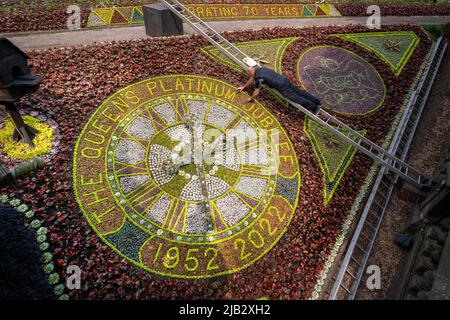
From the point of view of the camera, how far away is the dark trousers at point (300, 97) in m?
12.5

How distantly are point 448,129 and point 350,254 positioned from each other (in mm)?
9204

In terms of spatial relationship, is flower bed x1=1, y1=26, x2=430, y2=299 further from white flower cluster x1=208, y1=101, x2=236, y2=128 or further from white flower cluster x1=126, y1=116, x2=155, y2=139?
white flower cluster x1=126, y1=116, x2=155, y2=139

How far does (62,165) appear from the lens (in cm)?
947

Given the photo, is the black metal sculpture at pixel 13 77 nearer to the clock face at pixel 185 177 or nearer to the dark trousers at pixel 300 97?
the clock face at pixel 185 177

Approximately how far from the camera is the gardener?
12.4 m

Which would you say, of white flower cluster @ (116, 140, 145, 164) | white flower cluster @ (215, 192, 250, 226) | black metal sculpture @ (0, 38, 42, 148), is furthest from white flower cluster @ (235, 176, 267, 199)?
black metal sculpture @ (0, 38, 42, 148)

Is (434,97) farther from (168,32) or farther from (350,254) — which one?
(168,32)

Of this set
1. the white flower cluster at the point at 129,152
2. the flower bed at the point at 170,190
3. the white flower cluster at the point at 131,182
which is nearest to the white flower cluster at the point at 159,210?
the flower bed at the point at 170,190

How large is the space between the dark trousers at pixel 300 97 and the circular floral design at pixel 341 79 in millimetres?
1657

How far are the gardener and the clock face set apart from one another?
3.18 ft

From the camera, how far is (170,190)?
975 centimetres

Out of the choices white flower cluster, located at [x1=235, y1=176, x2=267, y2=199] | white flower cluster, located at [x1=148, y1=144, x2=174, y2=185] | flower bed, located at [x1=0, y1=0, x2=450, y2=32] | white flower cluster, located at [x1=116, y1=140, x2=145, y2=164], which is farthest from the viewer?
flower bed, located at [x1=0, y1=0, x2=450, y2=32]

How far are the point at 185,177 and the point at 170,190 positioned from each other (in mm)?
733
